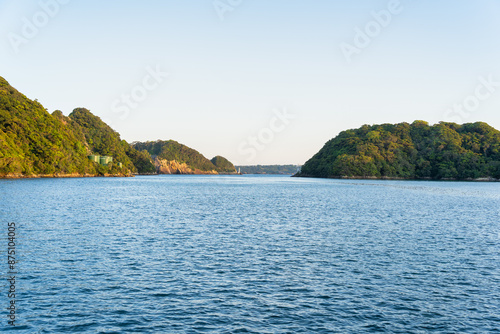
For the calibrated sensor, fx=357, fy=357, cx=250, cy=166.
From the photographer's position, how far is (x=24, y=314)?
64.1 ft

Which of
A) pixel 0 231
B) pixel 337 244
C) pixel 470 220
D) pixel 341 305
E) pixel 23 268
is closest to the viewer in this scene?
pixel 341 305

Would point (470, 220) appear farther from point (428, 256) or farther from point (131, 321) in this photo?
point (131, 321)

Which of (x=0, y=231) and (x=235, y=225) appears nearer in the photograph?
(x=0, y=231)

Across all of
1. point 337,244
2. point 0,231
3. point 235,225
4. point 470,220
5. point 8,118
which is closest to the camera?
point 337,244

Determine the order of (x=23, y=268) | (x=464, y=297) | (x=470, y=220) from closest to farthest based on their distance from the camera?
(x=464, y=297)
(x=23, y=268)
(x=470, y=220)

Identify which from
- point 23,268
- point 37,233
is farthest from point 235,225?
point 23,268

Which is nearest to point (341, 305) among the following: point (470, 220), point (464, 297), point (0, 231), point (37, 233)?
point (464, 297)

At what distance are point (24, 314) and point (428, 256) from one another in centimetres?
3374

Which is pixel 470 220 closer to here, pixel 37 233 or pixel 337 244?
pixel 337 244

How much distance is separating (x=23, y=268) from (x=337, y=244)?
30.4 m

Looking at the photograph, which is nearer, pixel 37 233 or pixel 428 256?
pixel 428 256

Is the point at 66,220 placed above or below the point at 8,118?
below

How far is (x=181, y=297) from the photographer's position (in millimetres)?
22547

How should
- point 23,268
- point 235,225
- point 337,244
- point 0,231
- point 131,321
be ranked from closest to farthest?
point 131,321 → point 23,268 → point 337,244 → point 0,231 → point 235,225
